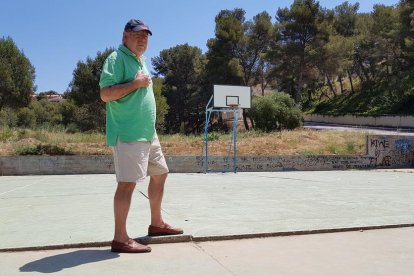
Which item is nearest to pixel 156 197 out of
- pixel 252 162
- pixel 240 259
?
pixel 240 259

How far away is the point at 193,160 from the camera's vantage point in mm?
17969

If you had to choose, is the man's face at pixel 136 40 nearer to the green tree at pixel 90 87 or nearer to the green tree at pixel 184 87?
the green tree at pixel 90 87

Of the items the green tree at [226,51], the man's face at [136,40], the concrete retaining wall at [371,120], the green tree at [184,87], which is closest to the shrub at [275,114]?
the green tree at [226,51]

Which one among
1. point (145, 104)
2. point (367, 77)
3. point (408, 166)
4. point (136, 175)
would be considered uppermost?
point (367, 77)

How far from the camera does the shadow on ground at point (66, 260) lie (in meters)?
3.48

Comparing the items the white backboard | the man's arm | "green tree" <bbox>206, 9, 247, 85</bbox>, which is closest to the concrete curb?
the man's arm

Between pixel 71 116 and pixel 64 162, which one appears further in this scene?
pixel 71 116

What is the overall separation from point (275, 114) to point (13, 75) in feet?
68.7

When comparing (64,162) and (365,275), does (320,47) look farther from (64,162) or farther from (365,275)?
(365,275)

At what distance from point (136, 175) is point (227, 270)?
1109mm

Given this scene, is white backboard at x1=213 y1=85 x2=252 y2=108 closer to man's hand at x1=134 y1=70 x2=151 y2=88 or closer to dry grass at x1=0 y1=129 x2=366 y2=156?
dry grass at x1=0 y1=129 x2=366 y2=156

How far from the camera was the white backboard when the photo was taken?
61.4 ft

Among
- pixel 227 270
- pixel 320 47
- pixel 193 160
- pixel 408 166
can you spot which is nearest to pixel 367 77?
pixel 320 47

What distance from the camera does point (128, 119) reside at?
13.1 feet
